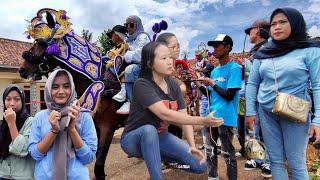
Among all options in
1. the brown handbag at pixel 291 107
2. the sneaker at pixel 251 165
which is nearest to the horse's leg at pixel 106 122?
the sneaker at pixel 251 165

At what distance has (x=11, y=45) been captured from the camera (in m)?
24.7

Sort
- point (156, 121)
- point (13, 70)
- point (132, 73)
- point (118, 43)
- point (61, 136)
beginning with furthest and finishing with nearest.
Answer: point (13, 70), point (118, 43), point (132, 73), point (156, 121), point (61, 136)

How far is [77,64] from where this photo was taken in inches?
212

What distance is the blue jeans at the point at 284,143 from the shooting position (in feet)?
10.5

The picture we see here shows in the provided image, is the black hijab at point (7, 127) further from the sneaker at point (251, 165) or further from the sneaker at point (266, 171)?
the sneaker at point (251, 165)

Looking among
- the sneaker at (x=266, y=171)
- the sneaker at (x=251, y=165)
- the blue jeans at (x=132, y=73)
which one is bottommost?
the sneaker at (x=251, y=165)

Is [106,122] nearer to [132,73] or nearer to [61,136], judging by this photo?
[132,73]

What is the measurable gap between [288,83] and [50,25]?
369 cm

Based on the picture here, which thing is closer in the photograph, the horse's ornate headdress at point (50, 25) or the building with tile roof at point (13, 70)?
the horse's ornate headdress at point (50, 25)

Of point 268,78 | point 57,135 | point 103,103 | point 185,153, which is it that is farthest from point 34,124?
point 103,103

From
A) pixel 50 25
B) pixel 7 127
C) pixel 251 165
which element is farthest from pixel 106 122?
pixel 7 127

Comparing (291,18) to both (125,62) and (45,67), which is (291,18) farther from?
(45,67)

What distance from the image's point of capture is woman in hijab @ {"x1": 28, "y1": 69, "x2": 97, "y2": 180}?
8.18 ft

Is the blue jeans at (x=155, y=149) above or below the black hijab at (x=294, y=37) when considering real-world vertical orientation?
below
